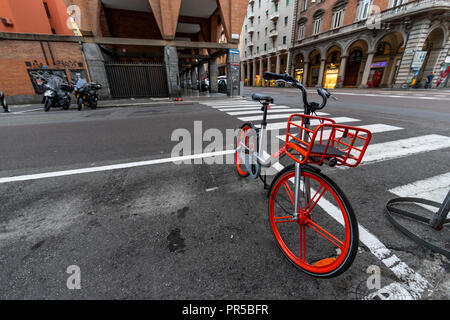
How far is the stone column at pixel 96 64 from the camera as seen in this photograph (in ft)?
45.5

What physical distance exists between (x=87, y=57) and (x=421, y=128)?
19335mm

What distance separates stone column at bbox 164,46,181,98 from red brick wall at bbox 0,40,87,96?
6223mm

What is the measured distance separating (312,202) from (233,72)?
17.4m

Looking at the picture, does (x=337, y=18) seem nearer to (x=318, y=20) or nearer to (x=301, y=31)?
(x=318, y=20)

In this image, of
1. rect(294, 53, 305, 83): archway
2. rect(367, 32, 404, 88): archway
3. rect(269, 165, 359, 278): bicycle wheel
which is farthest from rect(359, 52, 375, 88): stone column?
rect(269, 165, 359, 278): bicycle wheel

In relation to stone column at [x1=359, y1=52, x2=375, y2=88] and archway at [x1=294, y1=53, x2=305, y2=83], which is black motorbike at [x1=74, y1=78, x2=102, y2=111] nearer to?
stone column at [x1=359, y1=52, x2=375, y2=88]

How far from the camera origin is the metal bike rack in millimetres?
1771

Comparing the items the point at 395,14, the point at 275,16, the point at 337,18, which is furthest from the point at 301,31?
the point at 395,14

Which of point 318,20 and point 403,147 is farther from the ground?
point 318,20

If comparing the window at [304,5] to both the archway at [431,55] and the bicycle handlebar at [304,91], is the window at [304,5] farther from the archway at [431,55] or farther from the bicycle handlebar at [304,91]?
the bicycle handlebar at [304,91]

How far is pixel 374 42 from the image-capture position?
25.3 meters

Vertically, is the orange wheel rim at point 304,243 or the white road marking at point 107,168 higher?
the orange wheel rim at point 304,243

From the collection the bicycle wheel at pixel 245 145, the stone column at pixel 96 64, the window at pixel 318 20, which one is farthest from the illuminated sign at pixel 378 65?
the bicycle wheel at pixel 245 145

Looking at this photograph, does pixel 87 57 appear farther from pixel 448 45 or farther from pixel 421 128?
pixel 448 45
